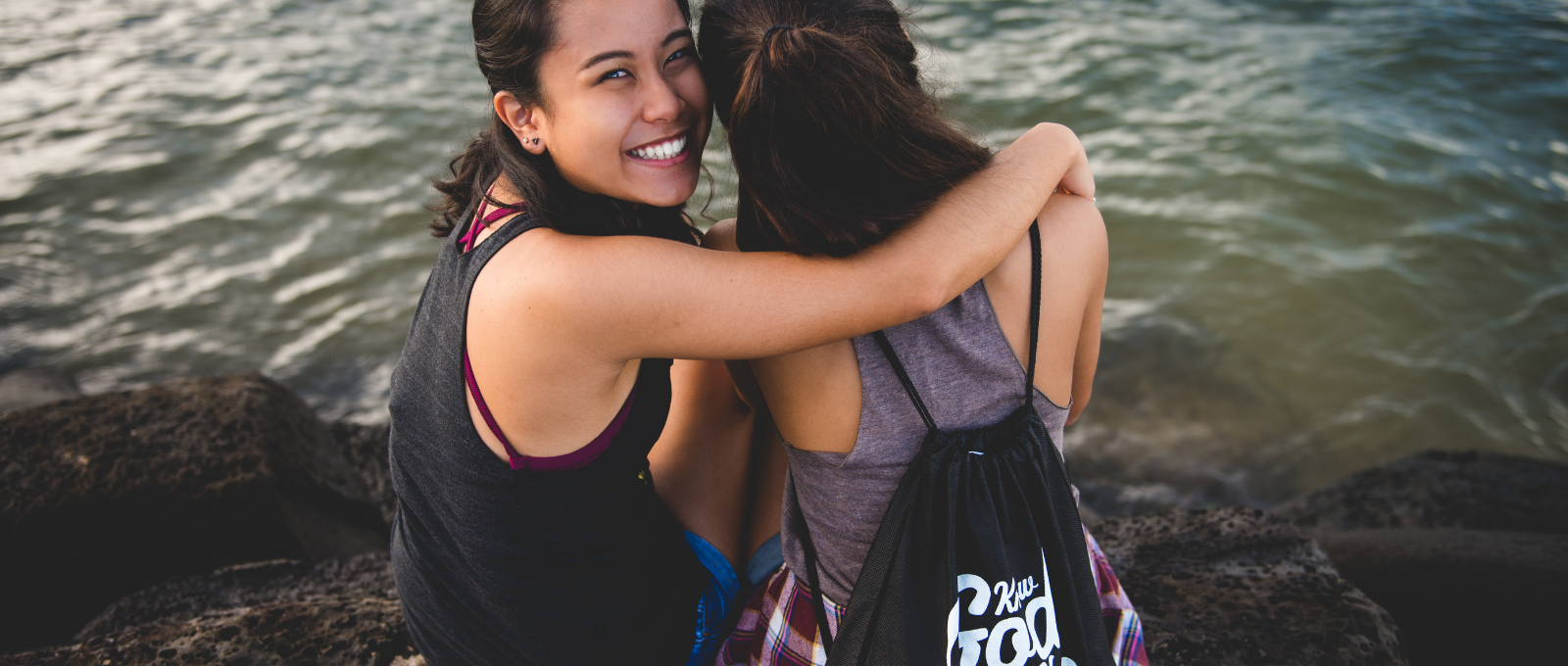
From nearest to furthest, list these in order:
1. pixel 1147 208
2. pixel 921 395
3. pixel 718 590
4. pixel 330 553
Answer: pixel 921 395
pixel 718 590
pixel 330 553
pixel 1147 208

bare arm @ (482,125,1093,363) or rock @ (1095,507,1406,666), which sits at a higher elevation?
bare arm @ (482,125,1093,363)

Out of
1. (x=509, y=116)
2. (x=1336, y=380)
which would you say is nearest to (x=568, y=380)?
(x=509, y=116)

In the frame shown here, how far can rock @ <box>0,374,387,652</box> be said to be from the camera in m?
2.62

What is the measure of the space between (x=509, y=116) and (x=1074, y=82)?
6.38m

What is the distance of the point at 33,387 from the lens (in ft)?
14.9

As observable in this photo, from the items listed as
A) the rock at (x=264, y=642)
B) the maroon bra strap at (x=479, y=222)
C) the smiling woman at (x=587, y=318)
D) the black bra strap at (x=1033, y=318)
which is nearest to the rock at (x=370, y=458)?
the rock at (x=264, y=642)

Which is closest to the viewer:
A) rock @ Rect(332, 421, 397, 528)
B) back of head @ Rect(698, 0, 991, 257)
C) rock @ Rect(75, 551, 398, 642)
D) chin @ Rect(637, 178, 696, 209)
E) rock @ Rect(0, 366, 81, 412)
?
back of head @ Rect(698, 0, 991, 257)

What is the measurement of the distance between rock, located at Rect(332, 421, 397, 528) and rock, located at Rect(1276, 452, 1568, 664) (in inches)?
138

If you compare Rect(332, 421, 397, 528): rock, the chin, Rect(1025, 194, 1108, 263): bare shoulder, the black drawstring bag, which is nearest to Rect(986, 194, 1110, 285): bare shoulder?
Rect(1025, 194, 1108, 263): bare shoulder

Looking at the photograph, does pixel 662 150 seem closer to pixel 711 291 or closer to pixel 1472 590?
pixel 711 291

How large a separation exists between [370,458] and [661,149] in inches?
105

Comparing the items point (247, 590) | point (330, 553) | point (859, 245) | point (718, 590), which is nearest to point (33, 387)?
point (330, 553)

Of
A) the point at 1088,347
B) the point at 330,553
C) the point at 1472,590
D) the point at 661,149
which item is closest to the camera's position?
the point at 661,149

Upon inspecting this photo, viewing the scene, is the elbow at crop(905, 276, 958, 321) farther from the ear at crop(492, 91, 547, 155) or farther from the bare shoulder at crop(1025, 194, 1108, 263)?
the ear at crop(492, 91, 547, 155)
